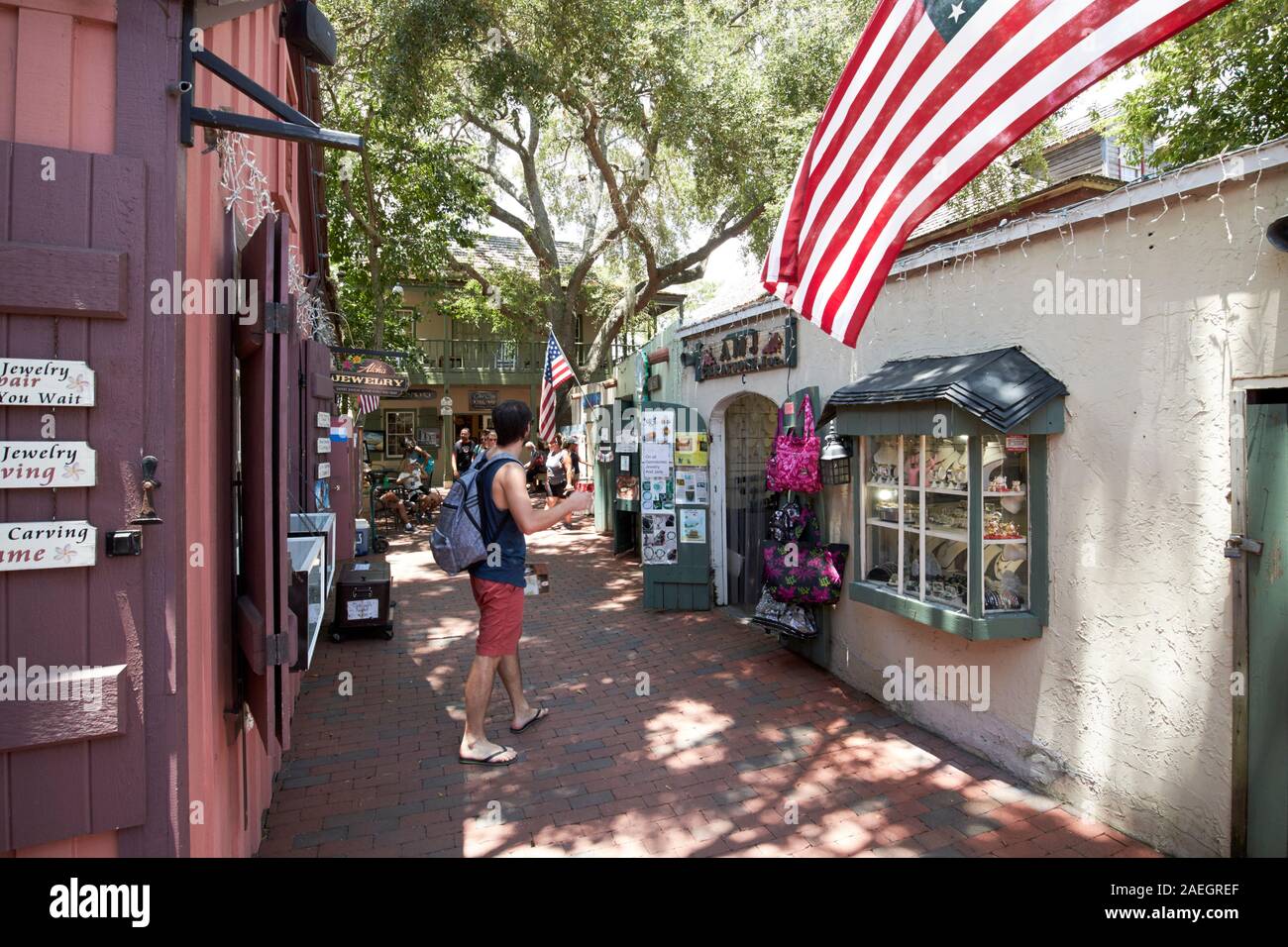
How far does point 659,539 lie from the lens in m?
7.75

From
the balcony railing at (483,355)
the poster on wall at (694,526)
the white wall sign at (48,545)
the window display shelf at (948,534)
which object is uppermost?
the balcony railing at (483,355)

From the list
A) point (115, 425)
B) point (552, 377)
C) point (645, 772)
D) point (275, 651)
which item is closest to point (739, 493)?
point (645, 772)

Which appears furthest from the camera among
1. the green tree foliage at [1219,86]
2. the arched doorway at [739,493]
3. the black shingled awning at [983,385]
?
the arched doorway at [739,493]

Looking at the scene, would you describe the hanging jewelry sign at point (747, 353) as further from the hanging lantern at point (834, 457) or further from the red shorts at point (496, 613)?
the red shorts at point (496, 613)

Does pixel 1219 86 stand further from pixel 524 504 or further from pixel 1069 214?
pixel 524 504

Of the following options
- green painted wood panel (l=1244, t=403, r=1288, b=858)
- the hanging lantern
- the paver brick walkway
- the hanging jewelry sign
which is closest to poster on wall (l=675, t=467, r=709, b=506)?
the hanging jewelry sign

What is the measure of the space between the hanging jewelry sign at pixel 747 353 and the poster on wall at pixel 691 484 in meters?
1.09

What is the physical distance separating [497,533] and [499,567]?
7.8 inches

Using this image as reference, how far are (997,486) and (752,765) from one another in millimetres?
2214

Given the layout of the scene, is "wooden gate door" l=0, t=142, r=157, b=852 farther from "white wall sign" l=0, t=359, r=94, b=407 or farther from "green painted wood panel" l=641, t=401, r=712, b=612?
"green painted wood panel" l=641, t=401, r=712, b=612

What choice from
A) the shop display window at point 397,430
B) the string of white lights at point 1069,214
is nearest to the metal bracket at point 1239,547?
the string of white lights at point 1069,214

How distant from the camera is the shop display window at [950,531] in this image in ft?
13.2

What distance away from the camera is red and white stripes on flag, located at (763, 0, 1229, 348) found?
196 centimetres
